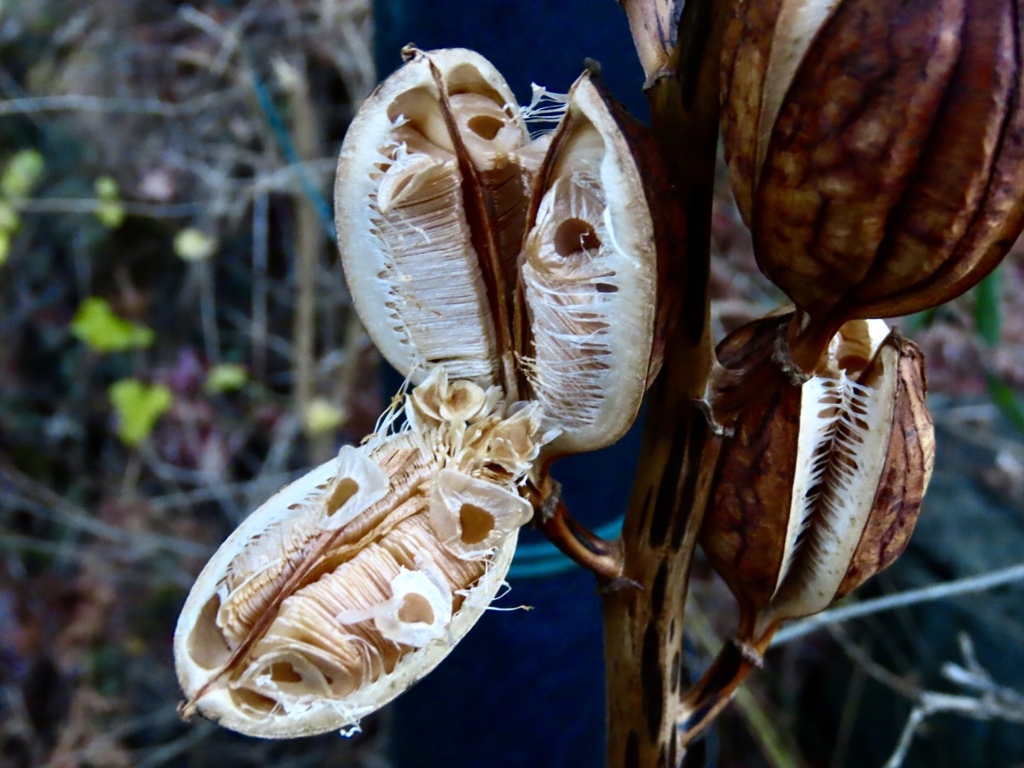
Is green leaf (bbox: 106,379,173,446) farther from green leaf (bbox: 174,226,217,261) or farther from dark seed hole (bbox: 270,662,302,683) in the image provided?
dark seed hole (bbox: 270,662,302,683)

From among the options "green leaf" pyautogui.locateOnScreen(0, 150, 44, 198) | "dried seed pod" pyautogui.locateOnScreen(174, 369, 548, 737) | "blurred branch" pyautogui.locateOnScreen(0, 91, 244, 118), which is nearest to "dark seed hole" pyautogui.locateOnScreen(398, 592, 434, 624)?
"dried seed pod" pyautogui.locateOnScreen(174, 369, 548, 737)

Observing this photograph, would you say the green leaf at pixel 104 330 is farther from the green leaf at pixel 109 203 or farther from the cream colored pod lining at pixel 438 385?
the cream colored pod lining at pixel 438 385

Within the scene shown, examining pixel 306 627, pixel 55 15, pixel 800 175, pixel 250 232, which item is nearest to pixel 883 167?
Answer: pixel 800 175

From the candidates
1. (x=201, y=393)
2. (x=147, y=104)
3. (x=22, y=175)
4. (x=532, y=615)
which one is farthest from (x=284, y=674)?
(x=22, y=175)

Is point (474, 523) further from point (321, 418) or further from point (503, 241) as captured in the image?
point (321, 418)

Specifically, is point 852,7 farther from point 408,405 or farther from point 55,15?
point 55,15
